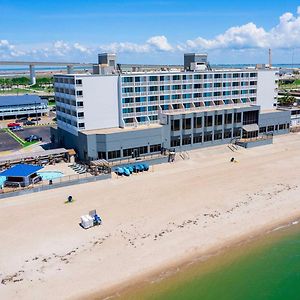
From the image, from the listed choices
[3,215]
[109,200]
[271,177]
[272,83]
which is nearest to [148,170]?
[109,200]

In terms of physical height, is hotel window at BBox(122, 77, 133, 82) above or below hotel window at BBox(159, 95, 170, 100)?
above

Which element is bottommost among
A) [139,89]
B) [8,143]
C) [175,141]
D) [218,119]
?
[8,143]

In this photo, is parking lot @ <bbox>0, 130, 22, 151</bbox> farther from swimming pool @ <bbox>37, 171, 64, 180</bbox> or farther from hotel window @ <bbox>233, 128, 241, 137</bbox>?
hotel window @ <bbox>233, 128, 241, 137</bbox>

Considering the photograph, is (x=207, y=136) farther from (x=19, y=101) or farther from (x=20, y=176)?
(x=19, y=101)

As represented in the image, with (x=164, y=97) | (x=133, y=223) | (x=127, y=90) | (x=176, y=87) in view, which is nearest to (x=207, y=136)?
(x=176, y=87)

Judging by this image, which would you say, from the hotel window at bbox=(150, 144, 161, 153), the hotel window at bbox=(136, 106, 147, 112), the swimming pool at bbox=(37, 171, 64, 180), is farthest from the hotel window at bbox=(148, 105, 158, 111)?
the swimming pool at bbox=(37, 171, 64, 180)

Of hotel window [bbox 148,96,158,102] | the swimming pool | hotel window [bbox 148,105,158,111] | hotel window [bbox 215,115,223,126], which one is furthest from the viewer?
hotel window [bbox 215,115,223,126]

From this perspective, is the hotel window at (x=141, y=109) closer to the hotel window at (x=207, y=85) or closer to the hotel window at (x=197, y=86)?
the hotel window at (x=197, y=86)
